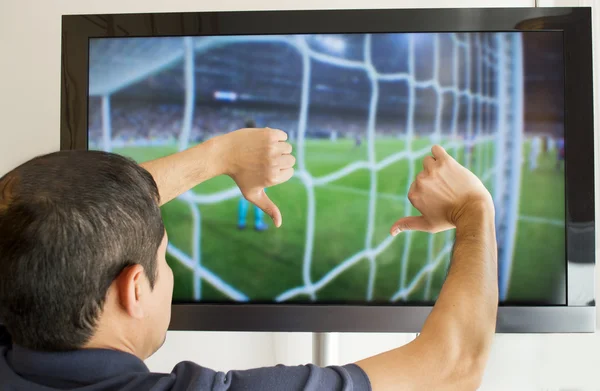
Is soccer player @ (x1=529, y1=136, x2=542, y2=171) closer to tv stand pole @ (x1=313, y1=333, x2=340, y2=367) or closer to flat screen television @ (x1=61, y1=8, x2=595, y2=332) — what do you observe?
flat screen television @ (x1=61, y1=8, x2=595, y2=332)

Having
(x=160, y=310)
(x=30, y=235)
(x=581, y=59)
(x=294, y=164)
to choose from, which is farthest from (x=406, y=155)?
(x=30, y=235)

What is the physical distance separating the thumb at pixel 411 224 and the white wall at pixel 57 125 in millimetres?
572

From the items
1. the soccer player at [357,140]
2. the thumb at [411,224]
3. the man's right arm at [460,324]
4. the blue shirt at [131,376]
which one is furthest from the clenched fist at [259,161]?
the blue shirt at [131,376]

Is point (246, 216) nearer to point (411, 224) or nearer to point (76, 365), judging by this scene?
point (411, 224)

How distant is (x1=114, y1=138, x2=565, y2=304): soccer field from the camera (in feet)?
5.11

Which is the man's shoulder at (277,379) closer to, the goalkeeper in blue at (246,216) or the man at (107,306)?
the man at (107,306)

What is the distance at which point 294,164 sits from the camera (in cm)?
158

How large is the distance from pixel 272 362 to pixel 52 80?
1.25 metres

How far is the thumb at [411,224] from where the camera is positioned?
1443 mm

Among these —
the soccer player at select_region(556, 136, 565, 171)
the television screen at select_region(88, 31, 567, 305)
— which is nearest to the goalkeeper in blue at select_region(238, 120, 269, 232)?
the television screen at select_region(88, 31, 567, 305)

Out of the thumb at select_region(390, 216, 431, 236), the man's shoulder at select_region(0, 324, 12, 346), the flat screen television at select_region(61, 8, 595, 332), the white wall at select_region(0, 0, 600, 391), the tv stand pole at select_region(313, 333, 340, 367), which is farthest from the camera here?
the white wall at select_region(0, 0, 600, 391)

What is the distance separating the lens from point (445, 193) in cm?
129

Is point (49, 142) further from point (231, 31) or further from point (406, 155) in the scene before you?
point (406, 155)

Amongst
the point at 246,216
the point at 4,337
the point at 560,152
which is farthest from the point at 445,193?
the point at 4,337
